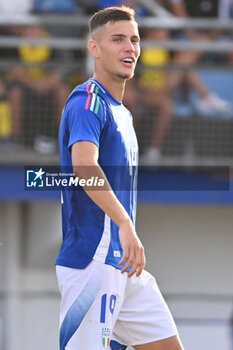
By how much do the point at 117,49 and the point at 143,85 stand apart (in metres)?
4.11

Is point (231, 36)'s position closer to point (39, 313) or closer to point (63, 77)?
point (63, 77)

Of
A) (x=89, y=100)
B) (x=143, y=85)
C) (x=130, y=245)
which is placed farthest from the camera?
(x=143, y=85)

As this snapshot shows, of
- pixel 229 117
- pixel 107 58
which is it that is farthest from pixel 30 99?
pixel 107 58

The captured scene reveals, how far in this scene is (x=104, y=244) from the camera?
4211 millimetres

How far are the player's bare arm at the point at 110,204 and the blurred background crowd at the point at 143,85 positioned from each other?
4.25 m

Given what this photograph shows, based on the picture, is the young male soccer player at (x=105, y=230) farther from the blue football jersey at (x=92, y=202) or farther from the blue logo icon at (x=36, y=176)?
the blue logo icon at (x=36, y=176)

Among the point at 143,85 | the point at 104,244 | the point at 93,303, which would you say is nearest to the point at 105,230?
the point at 104,244

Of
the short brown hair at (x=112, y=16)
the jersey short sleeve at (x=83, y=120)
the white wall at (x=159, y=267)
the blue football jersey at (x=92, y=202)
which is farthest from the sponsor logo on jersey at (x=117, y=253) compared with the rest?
the white wall at (x=159, y=267)

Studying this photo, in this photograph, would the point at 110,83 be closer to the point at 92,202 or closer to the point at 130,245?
the point at 92,202

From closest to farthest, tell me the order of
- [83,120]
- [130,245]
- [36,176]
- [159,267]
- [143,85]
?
[130,245], [83,120], [36,176], [143,85], [159,267]

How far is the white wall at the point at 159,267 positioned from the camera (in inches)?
344

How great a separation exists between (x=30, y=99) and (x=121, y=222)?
15.8 feet

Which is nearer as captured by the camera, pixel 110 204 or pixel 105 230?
pixel 110 204

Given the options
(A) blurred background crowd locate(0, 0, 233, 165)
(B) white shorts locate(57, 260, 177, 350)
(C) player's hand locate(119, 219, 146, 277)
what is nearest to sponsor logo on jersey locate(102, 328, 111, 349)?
(B) white shorts locate(57, 260, 177, 350)
